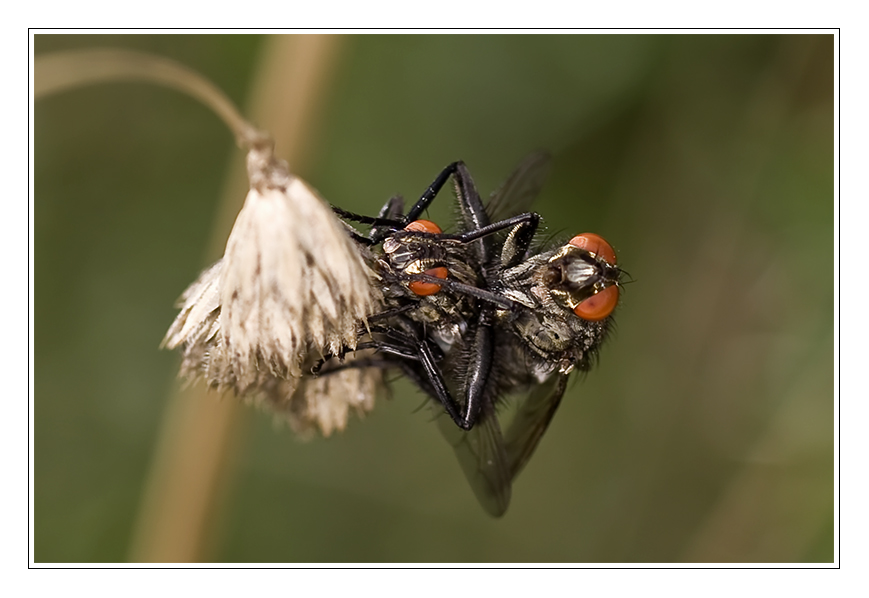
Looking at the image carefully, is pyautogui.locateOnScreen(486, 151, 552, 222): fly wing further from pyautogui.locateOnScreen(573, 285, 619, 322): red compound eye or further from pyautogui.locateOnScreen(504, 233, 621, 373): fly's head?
pyautogui.locateOnScreen(573, 285, 619, 322): red compound eye

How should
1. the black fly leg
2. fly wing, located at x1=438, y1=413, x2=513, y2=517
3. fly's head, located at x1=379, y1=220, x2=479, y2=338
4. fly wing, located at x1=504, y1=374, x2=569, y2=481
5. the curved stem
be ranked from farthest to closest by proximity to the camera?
1. fly wing, located at x1=504, y1=374, x2=569, y2=481
2. fly wing, located at x1=438, y1=413, x2=513, y2=517
3. the black fly leg
4. fly's head, located at x1=379, y1=220, x2=479, y2=338
5. the curved stem

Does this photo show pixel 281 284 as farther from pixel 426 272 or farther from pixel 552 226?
pixel 552 226

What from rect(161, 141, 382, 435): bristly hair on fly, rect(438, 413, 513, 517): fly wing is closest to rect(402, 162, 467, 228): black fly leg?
rect(161, 141, 382, 435): bristly hair on fly

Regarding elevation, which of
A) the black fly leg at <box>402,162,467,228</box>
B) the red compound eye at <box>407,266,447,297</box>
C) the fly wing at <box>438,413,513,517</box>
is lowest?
the fly wing at <box>438,413,513,517</box>

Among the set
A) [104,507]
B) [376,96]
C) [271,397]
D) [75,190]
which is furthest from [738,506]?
[75,190]

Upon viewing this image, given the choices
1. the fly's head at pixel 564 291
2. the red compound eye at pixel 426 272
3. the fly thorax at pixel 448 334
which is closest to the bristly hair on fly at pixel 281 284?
the red compound eye at pixel 426 272

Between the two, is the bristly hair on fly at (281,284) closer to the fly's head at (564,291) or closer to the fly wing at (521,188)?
the fly's head at (564,291)

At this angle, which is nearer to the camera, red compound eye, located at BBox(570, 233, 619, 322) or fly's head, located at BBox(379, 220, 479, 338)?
fly's head, located at BBox(379, 220, 479, 338)
